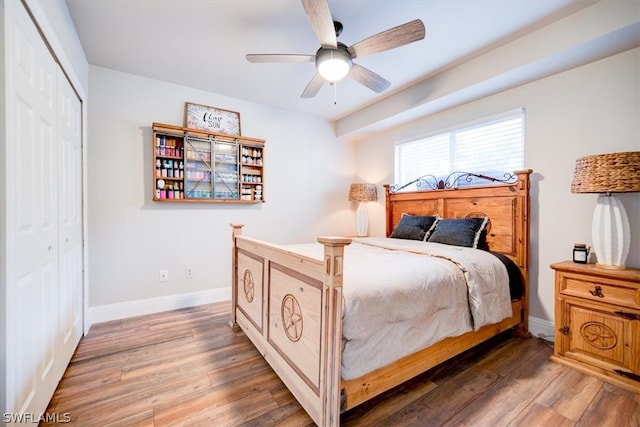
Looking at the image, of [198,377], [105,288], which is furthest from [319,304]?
[105,288]

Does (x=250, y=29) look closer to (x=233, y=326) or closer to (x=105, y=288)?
(x=233, y=326)

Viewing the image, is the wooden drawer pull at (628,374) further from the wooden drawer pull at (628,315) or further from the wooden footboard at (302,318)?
the wooden footboard at (302,318)

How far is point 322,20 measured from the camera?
5.34 ft

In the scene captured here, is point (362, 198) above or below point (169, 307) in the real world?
above

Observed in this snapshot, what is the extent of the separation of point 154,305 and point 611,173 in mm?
4147

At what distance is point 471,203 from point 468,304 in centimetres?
140

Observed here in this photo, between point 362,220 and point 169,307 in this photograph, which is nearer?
point 169,307

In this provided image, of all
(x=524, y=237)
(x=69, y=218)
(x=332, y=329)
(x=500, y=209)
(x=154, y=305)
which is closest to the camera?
(x=332, y=329)

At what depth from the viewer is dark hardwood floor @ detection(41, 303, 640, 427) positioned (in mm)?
1457

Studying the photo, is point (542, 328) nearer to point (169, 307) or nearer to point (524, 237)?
point (524, 237)

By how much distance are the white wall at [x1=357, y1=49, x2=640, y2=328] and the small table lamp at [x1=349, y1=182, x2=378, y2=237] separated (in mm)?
1818

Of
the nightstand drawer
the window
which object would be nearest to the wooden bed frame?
the window

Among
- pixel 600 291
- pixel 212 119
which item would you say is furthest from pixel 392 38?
pixel 212 119

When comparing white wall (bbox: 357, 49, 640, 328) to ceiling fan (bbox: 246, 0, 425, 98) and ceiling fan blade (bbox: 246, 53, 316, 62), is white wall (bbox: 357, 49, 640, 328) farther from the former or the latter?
ceiling fan blade (bbox: 246, 53, 316, 62)
